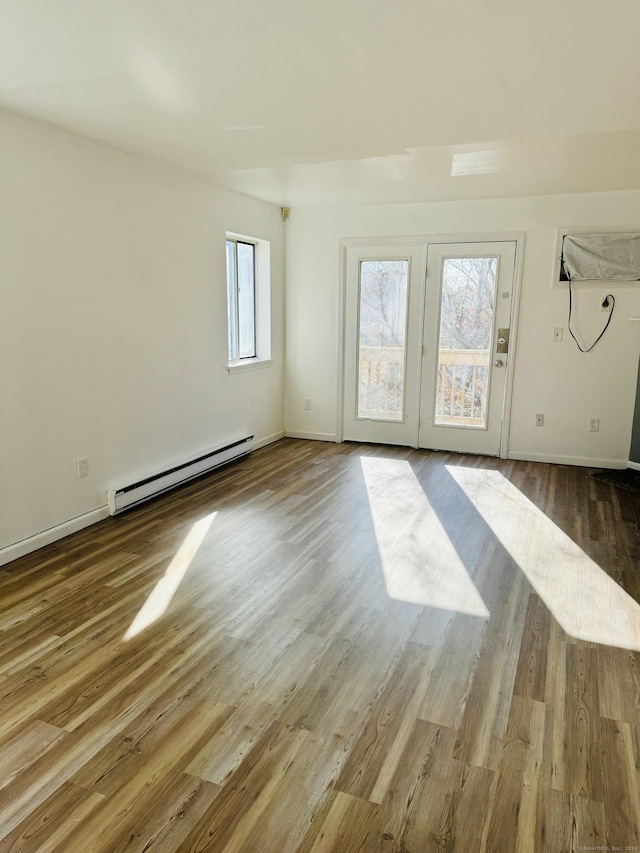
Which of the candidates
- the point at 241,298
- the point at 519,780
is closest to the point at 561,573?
the point at 519,780

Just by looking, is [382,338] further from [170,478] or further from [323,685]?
[323,685]

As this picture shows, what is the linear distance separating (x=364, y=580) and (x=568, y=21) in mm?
2456

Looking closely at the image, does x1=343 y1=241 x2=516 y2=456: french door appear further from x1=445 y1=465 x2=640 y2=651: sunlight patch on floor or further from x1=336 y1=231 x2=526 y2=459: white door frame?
x1=445 y1=465 x2=640 y2=651: sunlight patch on floor

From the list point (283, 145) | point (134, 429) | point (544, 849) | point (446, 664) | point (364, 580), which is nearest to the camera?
point (544, 849)

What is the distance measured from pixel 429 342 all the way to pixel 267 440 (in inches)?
73.7

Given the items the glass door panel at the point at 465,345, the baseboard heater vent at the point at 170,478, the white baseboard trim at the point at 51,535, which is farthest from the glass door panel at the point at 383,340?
the white baseboard trim at the point at 51,535

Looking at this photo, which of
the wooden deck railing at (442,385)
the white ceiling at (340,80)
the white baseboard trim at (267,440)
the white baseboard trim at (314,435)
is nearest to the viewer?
the white ceiling at (340,80)

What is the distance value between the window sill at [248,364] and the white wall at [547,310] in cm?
82

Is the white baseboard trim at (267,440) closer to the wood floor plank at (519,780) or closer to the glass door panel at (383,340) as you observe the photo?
→ the glass door panel at (383,340)

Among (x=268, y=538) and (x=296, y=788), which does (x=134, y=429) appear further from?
(x=296, y=788)

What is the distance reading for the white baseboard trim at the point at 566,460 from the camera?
197 inches

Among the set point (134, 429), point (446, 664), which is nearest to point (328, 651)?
point (446, 664)

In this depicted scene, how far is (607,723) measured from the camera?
1928 mm

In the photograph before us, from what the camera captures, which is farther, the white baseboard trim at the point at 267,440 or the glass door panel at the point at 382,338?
the white baseboard trim at the point at 267,440
